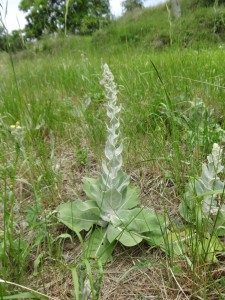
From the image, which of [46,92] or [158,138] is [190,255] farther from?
[46,92]

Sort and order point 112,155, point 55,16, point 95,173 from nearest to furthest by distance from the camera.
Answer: point 112,155, point 95,173, point 55,16

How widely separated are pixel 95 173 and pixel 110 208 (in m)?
0.52

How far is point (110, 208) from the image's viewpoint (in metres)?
1.38

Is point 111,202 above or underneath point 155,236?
above

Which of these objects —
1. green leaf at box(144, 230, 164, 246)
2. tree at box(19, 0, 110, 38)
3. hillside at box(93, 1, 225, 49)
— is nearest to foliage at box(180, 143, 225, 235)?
green leaf at box(144, 230, 164, 246)

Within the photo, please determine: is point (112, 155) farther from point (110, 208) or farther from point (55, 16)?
point (55, 16)

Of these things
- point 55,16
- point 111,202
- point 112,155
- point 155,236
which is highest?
point 55,16

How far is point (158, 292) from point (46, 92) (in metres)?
2.53

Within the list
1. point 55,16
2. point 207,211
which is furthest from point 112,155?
point 55,16

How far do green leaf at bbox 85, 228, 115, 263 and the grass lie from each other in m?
0.04

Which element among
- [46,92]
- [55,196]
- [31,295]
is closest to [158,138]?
[55,196]

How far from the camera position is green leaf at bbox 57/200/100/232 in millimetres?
1347

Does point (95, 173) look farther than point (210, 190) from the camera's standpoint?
Yes

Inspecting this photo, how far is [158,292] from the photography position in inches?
41.9
